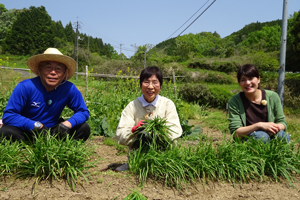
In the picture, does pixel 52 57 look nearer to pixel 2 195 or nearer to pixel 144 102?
pixel 144 102

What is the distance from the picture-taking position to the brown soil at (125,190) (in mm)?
1845

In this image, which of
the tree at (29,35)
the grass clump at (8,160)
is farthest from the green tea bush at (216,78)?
the tree at (29,35)

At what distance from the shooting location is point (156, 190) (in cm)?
204

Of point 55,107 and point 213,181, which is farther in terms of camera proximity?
point 55,107

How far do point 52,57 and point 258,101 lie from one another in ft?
8.04

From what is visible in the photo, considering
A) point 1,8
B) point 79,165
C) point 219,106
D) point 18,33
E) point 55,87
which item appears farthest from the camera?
point 1,8

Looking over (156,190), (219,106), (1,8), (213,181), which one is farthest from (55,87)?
(1,8)

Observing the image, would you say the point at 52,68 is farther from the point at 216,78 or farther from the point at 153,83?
the point at 216,78

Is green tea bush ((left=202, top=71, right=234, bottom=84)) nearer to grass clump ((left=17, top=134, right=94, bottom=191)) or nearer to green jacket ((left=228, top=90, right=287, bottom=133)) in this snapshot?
green jacket ((left=228, top=90, right=287, bottom=133))

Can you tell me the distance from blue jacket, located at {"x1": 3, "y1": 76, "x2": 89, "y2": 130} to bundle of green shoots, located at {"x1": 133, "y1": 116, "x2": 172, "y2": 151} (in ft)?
2.91

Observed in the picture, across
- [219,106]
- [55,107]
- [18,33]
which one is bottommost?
[219,106]

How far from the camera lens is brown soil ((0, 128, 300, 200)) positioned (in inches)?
72.6

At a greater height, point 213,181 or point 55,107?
point 55,107

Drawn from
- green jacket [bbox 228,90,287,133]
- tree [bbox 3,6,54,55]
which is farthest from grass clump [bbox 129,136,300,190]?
tree [bbox 3,6,54,55]
